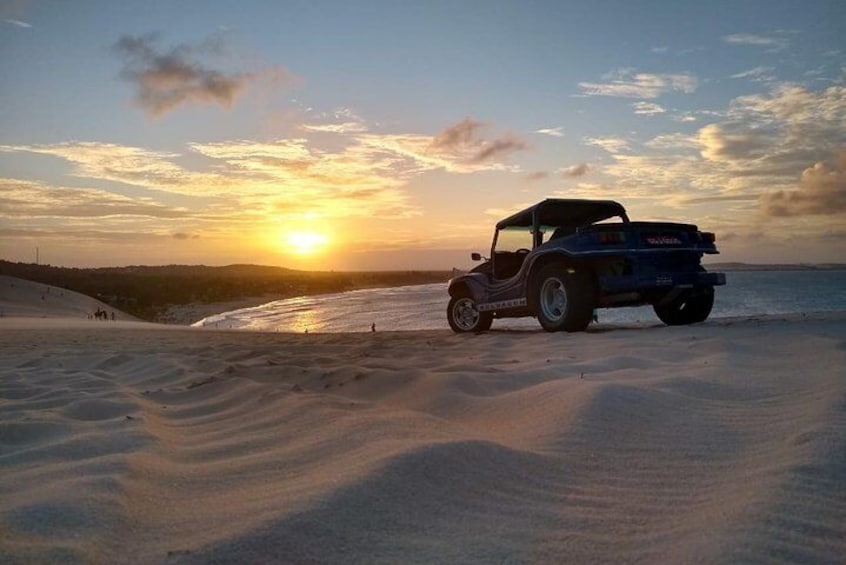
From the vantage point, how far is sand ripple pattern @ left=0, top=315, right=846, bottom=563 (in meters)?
1.99

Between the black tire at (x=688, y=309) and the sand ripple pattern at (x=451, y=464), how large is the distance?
3.93m

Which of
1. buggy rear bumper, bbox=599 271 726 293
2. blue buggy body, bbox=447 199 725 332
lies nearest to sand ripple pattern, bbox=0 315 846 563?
buggy rear bumper, bbox=599 271 726 293

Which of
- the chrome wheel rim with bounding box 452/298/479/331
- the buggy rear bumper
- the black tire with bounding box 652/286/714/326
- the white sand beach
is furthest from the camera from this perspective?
the chrome wheel rim with bounding box 452/298/479/331

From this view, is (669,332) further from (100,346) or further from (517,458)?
(100,346)

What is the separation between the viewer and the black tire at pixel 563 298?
26.8 feet

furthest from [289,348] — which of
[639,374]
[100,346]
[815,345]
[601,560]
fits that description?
[601,560]

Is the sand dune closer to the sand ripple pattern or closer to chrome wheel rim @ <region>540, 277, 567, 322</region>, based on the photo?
chrome wheel rim @ <region>540, 277, 567, 322</region>

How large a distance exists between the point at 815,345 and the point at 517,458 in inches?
133

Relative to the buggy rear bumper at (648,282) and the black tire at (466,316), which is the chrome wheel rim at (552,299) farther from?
the black tire at (466,316)

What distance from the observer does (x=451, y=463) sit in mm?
2605

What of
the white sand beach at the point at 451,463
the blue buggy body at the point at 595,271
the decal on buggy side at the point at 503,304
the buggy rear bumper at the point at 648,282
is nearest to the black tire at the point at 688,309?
the blue buggy body at the point at 595,271

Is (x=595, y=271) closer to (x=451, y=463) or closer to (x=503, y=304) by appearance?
(x=503, y=304)

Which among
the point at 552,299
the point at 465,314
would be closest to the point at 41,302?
the point at 465,314

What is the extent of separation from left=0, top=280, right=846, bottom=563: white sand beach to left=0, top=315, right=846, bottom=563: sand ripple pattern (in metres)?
0.01
